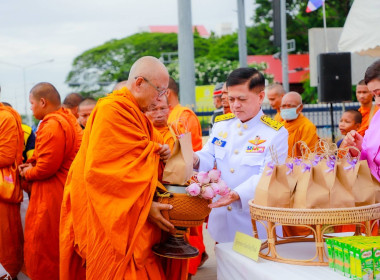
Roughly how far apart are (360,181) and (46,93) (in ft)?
11.4

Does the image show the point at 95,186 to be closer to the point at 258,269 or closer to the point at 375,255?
the point at 258,269

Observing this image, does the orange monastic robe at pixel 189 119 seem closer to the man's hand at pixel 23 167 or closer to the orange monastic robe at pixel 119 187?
the man's hand at pixel 23 167

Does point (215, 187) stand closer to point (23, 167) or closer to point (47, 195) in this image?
point (47, 195)

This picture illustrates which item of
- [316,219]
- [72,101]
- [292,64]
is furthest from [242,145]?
[292,64]

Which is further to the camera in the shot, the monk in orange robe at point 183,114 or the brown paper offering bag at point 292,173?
the monk in orange robe at point 183,114

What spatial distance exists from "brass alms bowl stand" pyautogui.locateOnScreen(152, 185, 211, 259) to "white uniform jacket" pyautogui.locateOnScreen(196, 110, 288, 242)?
38 centimetres

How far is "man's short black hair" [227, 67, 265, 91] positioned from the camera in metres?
3.15

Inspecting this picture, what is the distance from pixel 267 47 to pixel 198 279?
33.9m

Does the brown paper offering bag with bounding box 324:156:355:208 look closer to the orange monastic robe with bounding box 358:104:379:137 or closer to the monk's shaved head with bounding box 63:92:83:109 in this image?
the orange monastic robe with bounding box 358:104:379:137

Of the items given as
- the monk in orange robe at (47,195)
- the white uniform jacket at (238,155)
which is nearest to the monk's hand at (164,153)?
the white uniform jacket at (238,155)

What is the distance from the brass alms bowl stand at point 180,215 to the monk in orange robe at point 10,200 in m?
2.62

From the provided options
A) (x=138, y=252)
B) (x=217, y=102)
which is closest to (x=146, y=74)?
(x=138, y=252)

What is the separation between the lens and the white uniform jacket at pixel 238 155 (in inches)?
125

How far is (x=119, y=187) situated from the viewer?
2.70 metres
